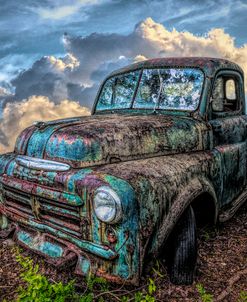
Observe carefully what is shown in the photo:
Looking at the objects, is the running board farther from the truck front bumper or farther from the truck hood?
the truck front bumper

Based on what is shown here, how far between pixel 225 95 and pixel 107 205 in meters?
2.42

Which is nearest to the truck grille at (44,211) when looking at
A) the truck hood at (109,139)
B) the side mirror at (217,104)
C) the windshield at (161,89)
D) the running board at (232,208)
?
the truck hood at (109,139)

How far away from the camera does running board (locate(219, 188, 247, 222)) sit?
3564mm

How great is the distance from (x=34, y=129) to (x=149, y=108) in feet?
3.96

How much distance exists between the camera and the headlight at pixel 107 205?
2.18 meters

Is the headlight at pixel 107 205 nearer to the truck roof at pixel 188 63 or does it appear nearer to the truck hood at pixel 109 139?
the truck hood at pixel 109 139

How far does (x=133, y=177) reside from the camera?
2383mm

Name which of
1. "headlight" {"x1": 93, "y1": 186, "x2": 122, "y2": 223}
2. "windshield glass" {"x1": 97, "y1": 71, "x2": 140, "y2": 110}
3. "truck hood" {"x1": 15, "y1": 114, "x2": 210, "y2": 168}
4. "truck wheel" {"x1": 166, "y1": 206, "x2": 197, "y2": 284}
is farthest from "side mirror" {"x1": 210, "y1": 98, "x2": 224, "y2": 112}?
"headlight" {"x1": 93, "y1": 186, "x2": 122, "y2": 223}

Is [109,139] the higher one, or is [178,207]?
[109,139]

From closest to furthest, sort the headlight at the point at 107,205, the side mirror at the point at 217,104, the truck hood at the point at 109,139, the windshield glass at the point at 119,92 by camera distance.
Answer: the headlight at the point at 107,205
the truck hood at the point at 109,139
the side mirror at the point at 217,104
the windshield glass at the point at 119,92

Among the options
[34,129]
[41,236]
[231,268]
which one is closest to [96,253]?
[41,236]

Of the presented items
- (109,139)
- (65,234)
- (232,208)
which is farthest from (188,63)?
(65,234)

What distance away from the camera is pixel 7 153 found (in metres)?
3.38

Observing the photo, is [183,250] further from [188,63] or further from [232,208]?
[188,63]
